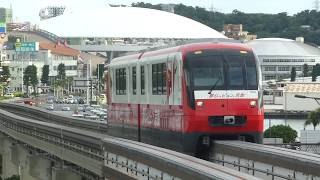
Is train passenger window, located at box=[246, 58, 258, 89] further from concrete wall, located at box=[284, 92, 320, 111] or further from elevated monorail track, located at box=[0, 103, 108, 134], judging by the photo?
concrete wall, located at box=[284, 92, 320, 111]

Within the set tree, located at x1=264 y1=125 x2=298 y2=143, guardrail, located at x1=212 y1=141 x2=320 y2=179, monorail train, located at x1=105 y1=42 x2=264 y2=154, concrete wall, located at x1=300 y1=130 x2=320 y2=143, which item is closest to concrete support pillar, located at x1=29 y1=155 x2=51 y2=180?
concrete wall, located at x1=300 y1=130 x2=320 y2=143

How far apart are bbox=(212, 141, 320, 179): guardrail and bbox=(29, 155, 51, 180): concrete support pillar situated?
19090 millimetres

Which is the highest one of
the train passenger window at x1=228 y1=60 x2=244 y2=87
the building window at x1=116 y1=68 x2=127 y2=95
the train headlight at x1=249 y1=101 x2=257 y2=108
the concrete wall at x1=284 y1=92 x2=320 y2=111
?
the train passenger window at x1=228 y1=60 x2=244 y2=87

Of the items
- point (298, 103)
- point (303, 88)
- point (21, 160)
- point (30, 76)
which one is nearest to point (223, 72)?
point (21, 160)

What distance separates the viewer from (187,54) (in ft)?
76.5

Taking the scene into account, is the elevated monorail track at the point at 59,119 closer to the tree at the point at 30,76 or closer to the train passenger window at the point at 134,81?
the train passenger window at the point at 134,81

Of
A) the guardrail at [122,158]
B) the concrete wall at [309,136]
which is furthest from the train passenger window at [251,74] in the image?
the concrete wall at [309,136]

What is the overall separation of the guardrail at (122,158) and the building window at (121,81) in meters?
2.13

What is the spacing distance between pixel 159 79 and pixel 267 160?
7.13 m

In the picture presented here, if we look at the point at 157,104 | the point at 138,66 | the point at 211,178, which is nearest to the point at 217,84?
the point at 157,104

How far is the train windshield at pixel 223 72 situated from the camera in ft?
76.0

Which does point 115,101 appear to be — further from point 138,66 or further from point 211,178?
point 211,178

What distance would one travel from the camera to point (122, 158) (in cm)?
2172

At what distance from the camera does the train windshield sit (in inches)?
Result: 912
